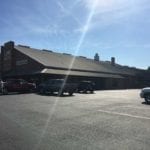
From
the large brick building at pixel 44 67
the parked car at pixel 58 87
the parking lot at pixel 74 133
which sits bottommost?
the parking lot at pixel 74 133

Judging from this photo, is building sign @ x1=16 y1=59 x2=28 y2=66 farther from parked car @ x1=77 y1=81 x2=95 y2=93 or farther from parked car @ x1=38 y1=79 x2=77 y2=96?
parked car @ x1=38 y1=79 x2=77 y2=96

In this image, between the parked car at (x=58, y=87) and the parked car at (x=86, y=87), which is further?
the parked car at (x=86, y=87)

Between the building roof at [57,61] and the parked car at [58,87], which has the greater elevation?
the building roof at [57,61]

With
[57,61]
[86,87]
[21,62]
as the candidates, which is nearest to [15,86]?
[86,87]

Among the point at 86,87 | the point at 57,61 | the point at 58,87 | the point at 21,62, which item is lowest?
the point at 58,87

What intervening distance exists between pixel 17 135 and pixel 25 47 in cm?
4622

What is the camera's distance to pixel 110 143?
7.95m

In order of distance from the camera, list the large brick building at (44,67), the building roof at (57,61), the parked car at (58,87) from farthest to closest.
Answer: the building roof at (57,61)
the large brick building at (44,67)
the parked car at (58,87)

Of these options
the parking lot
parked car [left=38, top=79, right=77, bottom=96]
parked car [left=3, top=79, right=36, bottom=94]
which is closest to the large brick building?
parked car [left=3, top=79, right=36, bottom=94]

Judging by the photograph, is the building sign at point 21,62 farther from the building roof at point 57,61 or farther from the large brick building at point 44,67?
the building roof at point 57,61

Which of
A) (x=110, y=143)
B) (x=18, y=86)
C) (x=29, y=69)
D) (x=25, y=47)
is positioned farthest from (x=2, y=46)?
(x=110, y=143)

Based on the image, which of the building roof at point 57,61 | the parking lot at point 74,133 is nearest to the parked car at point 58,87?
the building roof at point 57,61

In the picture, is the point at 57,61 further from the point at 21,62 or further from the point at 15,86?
the point at 15,86

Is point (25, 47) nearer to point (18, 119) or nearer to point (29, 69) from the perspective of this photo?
point (29, 69)
